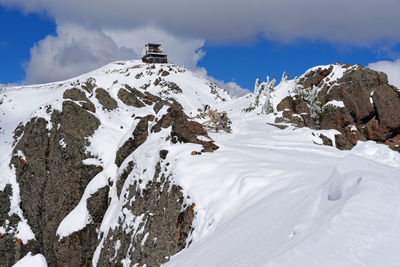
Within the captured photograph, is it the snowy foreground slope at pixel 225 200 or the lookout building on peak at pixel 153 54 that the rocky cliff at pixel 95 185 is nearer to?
the snowy foreground slope at pixel 225 200

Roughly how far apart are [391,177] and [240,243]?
3322mm

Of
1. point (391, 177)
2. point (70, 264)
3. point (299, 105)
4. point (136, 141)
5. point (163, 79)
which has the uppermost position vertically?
point (163, 79)

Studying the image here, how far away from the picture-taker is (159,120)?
2042 centimetres

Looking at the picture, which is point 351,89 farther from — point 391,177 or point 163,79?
point 163,79

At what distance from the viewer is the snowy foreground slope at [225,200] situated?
13.6ft

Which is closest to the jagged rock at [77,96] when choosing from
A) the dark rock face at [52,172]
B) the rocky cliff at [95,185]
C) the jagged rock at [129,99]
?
the rocky cliff at [95,185]

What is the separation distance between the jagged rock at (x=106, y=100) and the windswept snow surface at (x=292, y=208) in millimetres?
A: 20616

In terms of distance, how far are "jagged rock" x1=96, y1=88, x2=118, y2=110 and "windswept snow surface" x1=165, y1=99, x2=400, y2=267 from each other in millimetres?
20616

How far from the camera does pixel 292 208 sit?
6.69m

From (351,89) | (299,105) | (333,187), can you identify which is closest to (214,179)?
(333,187)

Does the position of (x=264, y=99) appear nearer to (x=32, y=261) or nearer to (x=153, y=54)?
(x=32, y=261)

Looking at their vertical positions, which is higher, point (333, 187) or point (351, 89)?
point (351, 89)

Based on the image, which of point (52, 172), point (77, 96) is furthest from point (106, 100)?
point (52, 172)

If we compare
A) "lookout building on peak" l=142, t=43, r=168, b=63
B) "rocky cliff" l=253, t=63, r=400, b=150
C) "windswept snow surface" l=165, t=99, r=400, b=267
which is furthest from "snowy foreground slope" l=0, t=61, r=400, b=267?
"lookout building on peak" l=142, t=43, r=168, b=63
